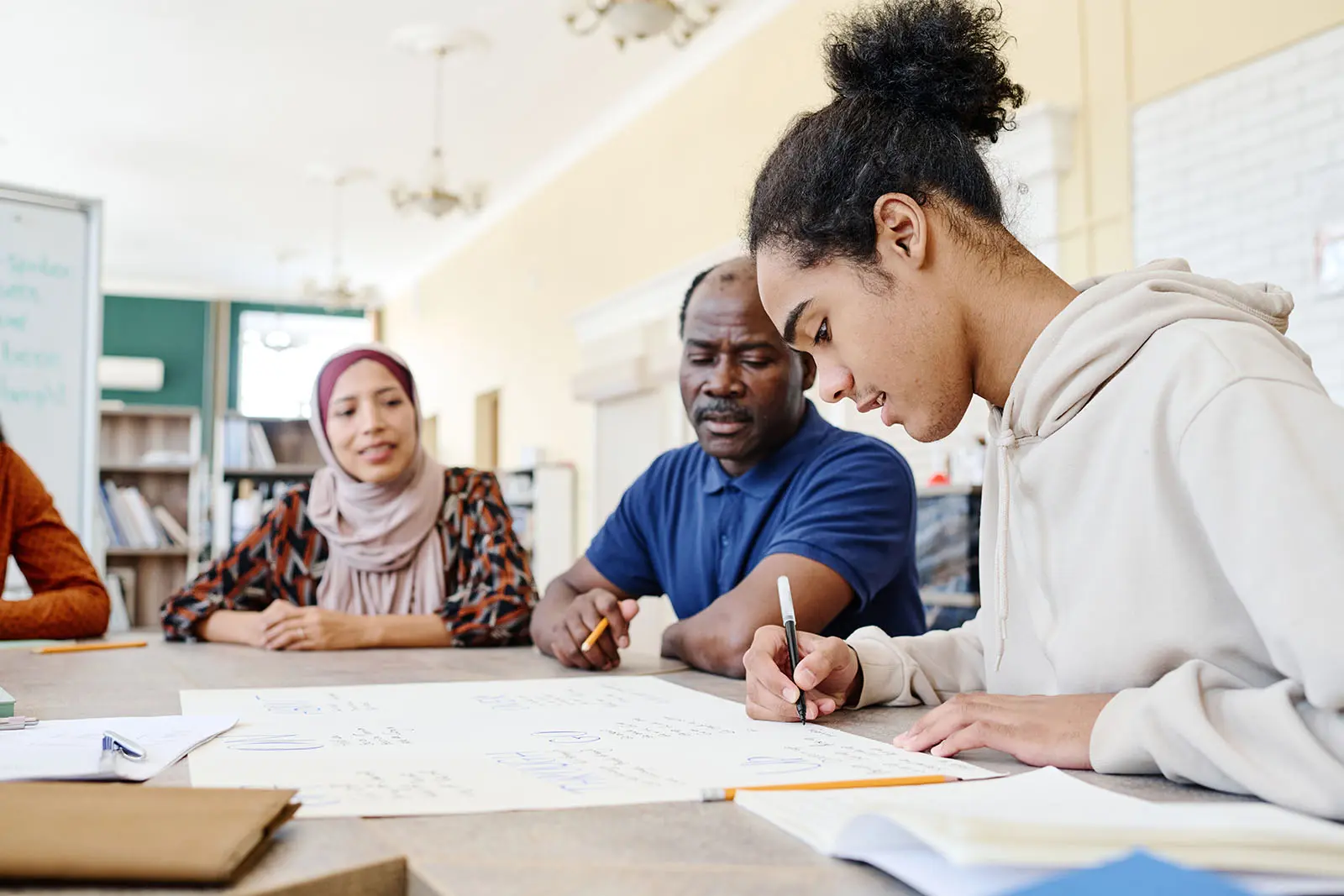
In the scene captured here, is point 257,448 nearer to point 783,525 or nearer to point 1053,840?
point 783,525

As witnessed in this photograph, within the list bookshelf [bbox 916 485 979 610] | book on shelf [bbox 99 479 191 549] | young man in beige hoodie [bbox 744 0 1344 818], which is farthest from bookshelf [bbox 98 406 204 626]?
young man in beige hoodie [bbox 744 0 1344 818]

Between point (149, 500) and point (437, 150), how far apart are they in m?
2.74

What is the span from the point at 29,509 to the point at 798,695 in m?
1.93

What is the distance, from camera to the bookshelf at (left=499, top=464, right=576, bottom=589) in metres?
7.16

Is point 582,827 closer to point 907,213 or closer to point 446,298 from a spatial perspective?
point 907,213

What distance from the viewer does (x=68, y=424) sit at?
350cm

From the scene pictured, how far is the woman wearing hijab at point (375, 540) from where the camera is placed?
2.15 m

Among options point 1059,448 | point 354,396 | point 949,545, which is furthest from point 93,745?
point 949,545

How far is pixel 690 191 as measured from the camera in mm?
5934

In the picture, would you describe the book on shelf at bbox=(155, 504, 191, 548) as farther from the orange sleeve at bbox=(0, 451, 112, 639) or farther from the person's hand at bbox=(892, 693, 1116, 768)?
the person's hand at bbox=(892, 693, 1116, 768)

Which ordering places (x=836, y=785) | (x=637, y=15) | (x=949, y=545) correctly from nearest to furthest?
(x=836, y=785), (x=949, y=545), (x=637, y=15)

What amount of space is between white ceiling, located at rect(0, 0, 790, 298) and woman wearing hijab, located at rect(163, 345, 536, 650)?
7.85ft

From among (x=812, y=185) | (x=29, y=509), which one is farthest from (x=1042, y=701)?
(x=29, y=509)

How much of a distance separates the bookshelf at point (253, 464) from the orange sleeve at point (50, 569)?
4527mm
